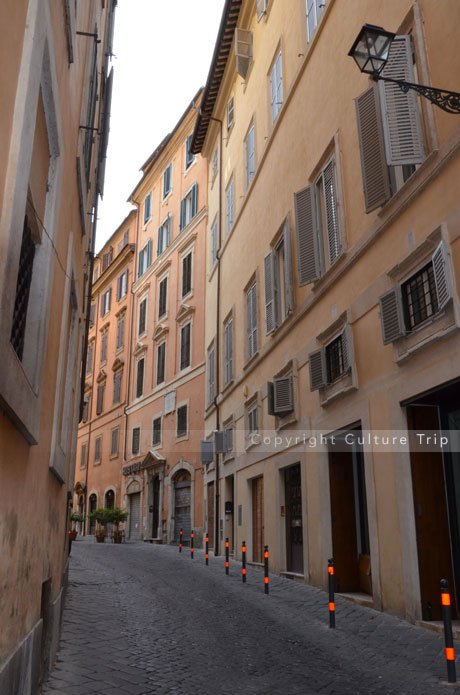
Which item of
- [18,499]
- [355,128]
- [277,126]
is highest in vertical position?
[277,126]

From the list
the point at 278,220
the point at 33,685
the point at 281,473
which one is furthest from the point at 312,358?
the point at 33,685

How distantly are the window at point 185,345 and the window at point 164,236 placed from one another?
217 inches

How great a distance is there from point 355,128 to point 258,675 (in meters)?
8.13

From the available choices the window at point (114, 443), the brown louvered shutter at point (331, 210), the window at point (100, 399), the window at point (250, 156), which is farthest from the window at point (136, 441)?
the brown louvered shutter at point (331, 210)

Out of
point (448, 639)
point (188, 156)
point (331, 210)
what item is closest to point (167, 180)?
point (188, 156)

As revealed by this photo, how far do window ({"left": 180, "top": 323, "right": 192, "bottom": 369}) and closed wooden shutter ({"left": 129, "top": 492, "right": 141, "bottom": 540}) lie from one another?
7.45m

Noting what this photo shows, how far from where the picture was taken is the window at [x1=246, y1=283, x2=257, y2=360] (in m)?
17.0

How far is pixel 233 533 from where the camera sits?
1858 centimetres

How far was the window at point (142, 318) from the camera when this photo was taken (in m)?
34.0

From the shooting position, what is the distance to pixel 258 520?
1628cm

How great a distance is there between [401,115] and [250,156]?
11269mm

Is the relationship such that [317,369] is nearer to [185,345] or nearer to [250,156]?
[250,156]

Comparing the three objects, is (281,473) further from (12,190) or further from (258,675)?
(12,190)

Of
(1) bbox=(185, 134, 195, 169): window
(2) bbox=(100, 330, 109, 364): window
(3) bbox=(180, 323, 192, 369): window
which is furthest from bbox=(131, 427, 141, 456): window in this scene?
(1) bbox=(185, 134, 195, 169): window
